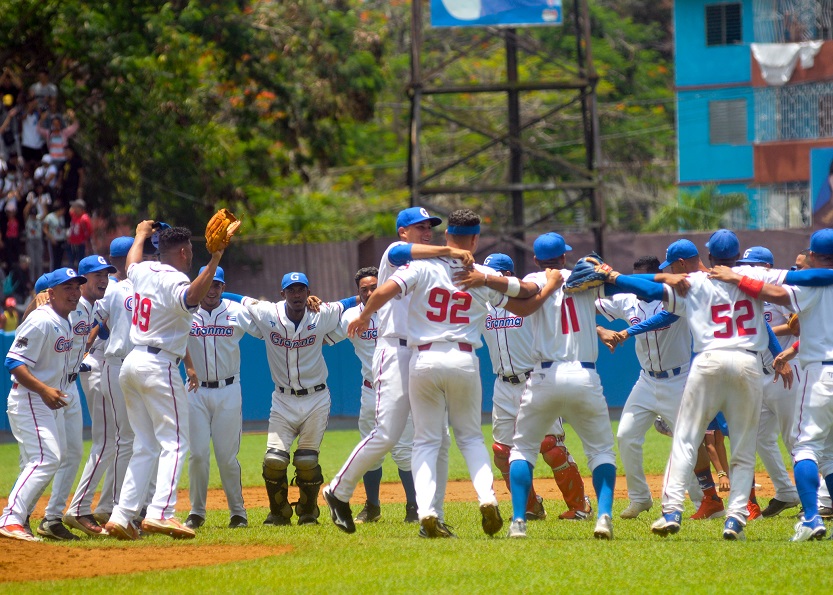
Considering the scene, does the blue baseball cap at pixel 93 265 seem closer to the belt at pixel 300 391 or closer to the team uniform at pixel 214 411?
the team uniform at pixel 214 411

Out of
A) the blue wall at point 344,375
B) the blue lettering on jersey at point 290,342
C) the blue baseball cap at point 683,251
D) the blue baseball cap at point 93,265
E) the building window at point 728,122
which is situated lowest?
the blue wall at point 344,375

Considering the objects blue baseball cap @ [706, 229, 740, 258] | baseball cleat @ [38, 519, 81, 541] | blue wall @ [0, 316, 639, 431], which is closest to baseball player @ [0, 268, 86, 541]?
baseball cleat @ [38, 519, 81, 541]

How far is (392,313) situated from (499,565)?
222 centimetres

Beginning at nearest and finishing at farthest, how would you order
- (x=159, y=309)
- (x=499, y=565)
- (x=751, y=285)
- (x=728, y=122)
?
(x=499, y=565)
(x=751, y=285)
(x=159, y=309)
(x=728, y=122)

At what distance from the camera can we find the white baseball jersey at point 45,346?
893 cm

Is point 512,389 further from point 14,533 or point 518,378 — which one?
point 14,533

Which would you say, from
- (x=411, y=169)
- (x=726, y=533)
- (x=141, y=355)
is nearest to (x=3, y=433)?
(x=411, y=169)

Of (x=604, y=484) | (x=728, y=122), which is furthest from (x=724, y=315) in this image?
(x=728, y=122)

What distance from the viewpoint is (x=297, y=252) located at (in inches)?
913

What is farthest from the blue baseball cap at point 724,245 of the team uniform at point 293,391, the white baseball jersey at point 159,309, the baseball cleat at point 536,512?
the white baseball jersey at point 159,309

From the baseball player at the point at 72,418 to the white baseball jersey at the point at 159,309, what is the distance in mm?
976

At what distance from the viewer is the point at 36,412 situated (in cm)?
895

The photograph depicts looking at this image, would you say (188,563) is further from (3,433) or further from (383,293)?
(3,433)

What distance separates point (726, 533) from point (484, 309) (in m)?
2.23
